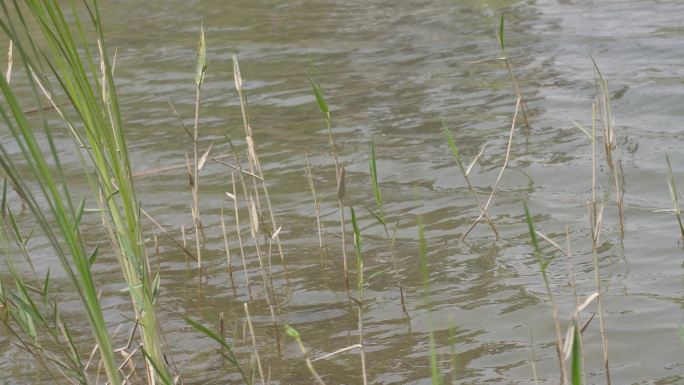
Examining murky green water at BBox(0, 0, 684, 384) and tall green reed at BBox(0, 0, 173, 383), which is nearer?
tall green reed at BBox(0, 0, 173, 383)

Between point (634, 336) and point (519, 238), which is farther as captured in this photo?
point (519, 238)

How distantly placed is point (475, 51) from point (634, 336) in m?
4.35

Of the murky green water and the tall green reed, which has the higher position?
the tall green reed

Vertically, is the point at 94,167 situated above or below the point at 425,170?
above

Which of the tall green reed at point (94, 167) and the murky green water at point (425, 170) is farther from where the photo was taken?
the murky green water at point (425, 170)

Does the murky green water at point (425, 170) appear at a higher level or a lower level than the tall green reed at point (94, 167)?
lower

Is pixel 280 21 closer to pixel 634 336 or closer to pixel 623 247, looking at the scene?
pixel 623 247

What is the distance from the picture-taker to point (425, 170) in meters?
5.12

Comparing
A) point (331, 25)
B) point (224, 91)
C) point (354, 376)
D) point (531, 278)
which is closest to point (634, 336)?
Answer: point (531, 278)

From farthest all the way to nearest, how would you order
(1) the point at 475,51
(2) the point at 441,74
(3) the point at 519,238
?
(1) the point at 475,51, (2) the point at 441,74, (3) the point at 519,238

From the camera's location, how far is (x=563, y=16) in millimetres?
7961

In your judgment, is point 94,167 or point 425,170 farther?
point 425,170

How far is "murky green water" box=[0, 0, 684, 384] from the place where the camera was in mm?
3354

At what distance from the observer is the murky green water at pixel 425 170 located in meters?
3.35
